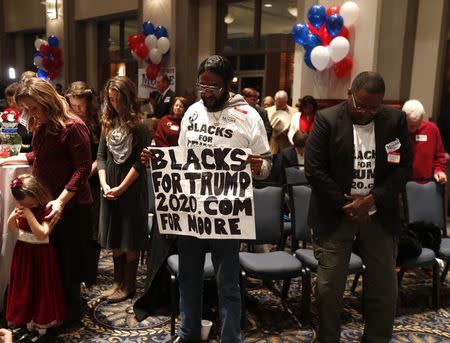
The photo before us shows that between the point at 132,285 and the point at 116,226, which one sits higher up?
the point at 116,226

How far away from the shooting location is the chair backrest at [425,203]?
3.43 m

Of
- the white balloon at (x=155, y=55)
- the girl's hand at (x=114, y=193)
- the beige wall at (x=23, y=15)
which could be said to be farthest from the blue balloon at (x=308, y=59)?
the beige wall at (x=23, y=15)

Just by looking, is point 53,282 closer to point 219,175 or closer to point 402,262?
point 219,175

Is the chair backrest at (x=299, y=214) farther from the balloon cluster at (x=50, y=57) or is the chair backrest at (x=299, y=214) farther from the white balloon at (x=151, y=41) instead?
the balloon cluster at (x=50, y=57)

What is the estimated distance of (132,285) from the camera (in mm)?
3090

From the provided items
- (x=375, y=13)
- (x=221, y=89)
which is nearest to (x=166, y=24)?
(x=375, y=13)

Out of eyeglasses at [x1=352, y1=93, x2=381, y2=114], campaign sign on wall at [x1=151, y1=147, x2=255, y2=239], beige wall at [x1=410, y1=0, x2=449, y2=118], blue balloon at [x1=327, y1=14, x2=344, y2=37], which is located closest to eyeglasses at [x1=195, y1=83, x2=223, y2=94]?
campaign sign on wall at [x1=151, y1=147, x2=255, y2=239]

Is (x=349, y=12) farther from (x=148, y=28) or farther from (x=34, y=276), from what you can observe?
(x=34, y=276)

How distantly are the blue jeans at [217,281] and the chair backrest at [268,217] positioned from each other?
2.78 feet

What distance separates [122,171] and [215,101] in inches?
40.6

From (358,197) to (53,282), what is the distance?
1711 mm

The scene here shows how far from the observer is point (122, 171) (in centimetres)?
285

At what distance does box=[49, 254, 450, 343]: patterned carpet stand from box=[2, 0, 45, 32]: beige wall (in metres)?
10.3

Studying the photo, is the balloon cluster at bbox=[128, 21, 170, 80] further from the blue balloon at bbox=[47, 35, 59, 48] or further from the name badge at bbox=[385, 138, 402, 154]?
the name badge at bbox=[385, 138, 402, 154]
